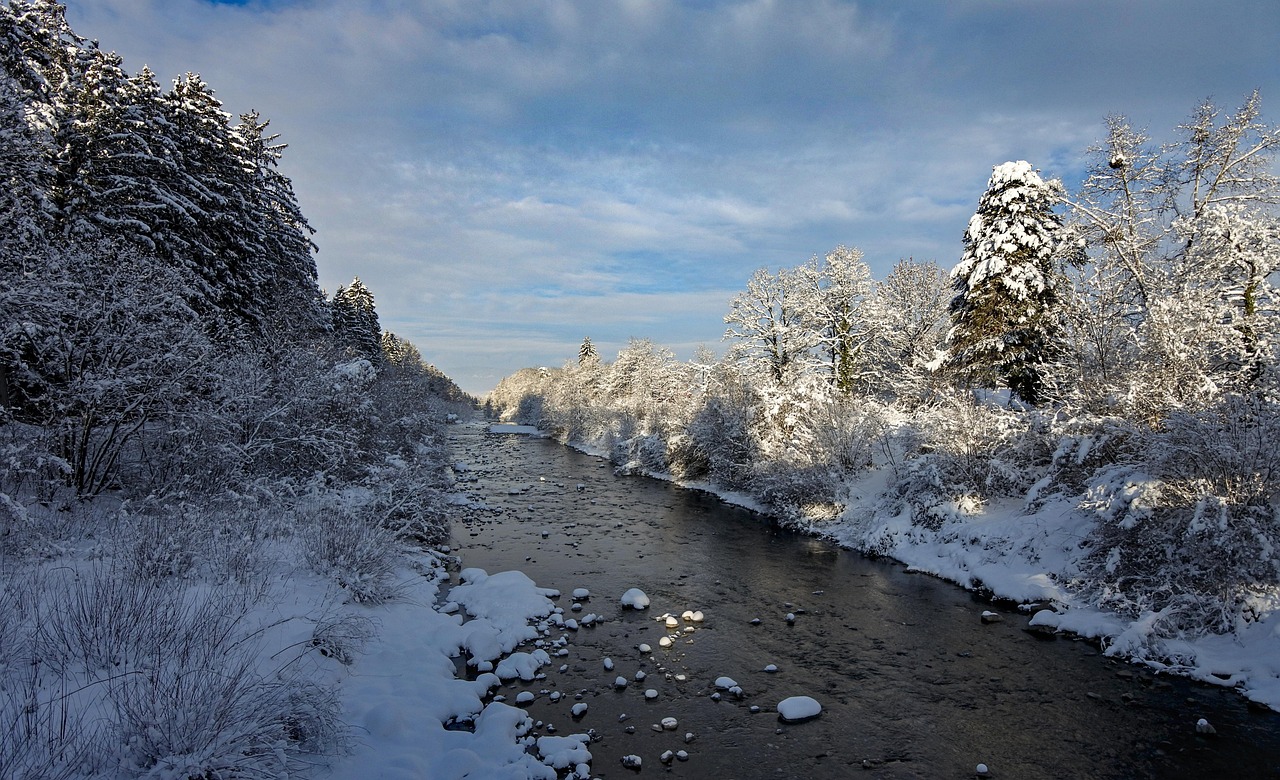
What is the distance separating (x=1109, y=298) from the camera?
15.1 metres

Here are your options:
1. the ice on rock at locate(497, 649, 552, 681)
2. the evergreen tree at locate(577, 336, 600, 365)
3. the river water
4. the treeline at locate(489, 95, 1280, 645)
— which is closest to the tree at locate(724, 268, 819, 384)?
the treeline at locate(489, 95, 1280, 645)

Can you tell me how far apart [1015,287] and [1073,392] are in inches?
313

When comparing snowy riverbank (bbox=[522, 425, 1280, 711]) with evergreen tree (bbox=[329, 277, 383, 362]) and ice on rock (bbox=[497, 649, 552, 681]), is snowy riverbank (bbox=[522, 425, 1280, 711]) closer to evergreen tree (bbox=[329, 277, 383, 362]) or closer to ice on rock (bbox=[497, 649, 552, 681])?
ice on rock (bbox=[497, 649, 552, 681])

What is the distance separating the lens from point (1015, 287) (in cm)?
2112

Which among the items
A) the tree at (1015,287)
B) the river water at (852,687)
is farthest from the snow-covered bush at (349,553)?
the tree at (1015,287)

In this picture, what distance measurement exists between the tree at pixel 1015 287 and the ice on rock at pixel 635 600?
53.8 ft

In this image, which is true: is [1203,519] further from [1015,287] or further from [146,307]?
[146,307]

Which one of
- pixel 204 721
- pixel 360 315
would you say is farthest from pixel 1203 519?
pixel 360 315

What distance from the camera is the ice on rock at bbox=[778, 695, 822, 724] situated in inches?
329

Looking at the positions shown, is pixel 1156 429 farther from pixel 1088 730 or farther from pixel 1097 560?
pixel 1088 730

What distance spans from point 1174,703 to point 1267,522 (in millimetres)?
3650

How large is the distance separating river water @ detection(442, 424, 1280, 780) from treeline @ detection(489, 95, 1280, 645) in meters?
2.39

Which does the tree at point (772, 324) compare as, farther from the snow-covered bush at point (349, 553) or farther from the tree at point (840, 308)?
the snow-covered bush at point (349, 553)

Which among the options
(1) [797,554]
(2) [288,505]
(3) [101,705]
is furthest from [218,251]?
(1) [797,554]
